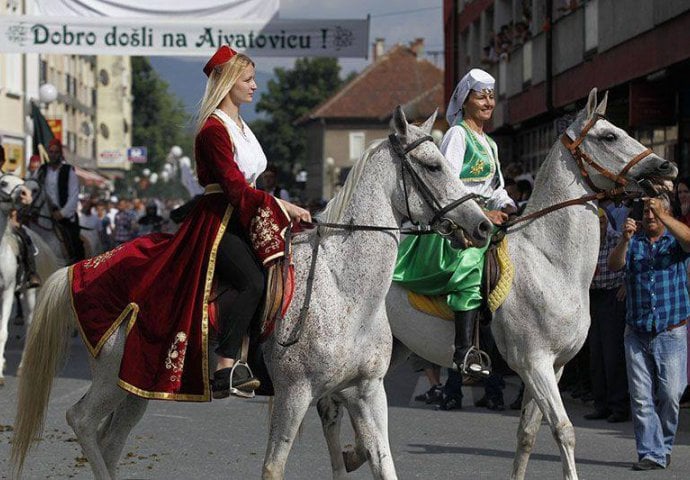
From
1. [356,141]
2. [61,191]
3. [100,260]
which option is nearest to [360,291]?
[100,260]

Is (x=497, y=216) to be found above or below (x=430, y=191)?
below

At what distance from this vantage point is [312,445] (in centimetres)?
1166

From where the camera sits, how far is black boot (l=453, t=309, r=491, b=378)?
945 cm

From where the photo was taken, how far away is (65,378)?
16.4m

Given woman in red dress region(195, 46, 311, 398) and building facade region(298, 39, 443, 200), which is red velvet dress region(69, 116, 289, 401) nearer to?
woman in red dress region(195, 46, 311, 398)

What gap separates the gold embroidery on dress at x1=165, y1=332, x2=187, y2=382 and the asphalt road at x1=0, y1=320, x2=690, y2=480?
2131 mm

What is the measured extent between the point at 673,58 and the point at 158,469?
40.6ft

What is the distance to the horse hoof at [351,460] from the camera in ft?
28.4

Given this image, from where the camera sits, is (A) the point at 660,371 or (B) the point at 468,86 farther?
(A) the point at 660,371

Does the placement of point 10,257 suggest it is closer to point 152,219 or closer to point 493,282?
point 493,282

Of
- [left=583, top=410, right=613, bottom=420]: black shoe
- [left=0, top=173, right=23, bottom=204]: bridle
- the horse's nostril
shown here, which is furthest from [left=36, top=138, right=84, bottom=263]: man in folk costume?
the horse's nostril

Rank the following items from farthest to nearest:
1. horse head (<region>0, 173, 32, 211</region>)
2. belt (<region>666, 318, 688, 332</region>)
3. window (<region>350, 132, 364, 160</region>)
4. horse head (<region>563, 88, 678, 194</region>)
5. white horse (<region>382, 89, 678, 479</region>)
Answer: window (<region>350, 132, 364, 160</region>)
horse head (<region>0, 173, 32, 211</region>)
belt (<region>666, 318, 688, 332</region>)
horse head (<region>563, 88, 678, 194</region>)
white horse (<region>382, 89, 678, 479</region>)

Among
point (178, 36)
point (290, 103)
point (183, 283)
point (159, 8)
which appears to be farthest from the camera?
point (290, 103)

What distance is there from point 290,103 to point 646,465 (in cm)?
11616
